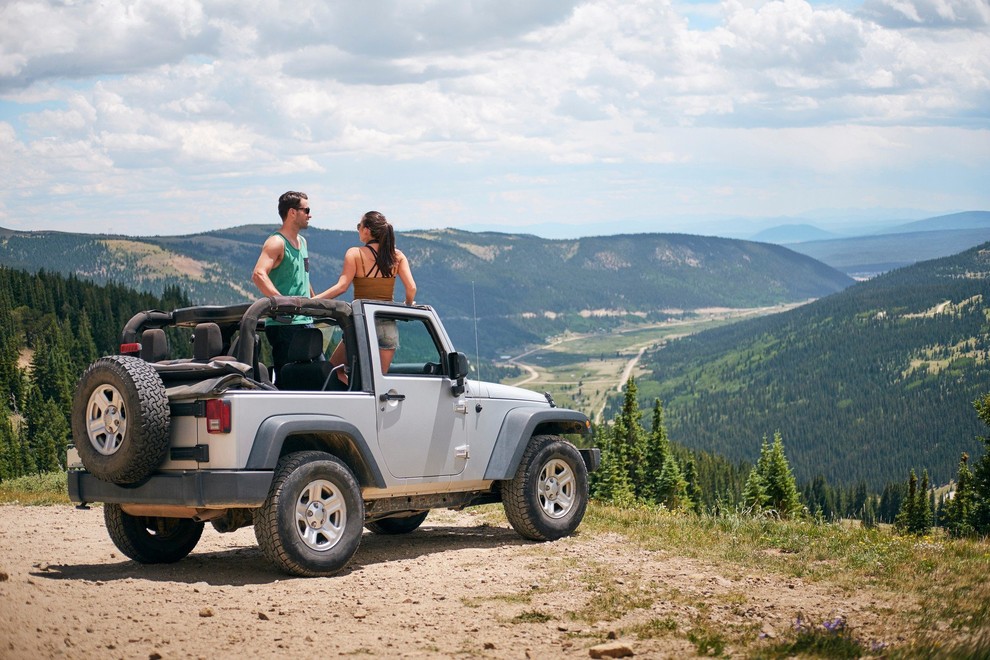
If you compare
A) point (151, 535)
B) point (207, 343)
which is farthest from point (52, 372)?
point (207, 343)

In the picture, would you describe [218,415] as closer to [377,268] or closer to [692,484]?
[377,268]

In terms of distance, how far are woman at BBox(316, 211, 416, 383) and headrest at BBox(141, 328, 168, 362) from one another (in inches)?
68.7

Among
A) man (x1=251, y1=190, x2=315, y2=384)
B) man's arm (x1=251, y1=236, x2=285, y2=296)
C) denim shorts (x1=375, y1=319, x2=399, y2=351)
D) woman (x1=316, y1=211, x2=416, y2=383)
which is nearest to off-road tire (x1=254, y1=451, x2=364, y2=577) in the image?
man (x1=251, y1=190, x2=315, y2=384)

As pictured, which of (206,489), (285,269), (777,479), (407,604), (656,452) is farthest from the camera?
(656,452)

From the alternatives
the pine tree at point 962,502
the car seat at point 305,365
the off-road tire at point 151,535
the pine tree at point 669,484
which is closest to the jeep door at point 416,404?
the car seat at point 305,365

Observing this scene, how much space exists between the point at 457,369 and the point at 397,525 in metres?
2.90

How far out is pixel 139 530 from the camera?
35.6ft

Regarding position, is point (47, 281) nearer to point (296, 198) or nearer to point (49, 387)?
point (49, 387)

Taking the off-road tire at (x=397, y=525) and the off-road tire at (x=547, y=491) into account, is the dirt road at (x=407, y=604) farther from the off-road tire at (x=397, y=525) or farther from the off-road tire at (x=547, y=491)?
the off-road tire at (x=397, y=525)

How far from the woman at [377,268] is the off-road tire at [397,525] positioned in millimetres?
3071

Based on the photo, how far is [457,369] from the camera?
11391 mm

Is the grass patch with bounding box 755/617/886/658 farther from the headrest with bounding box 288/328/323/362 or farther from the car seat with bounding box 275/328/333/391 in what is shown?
the headrest with bounding box 288/328/323/362

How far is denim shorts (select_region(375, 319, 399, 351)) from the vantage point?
10953mm

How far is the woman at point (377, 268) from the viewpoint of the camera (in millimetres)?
11172
